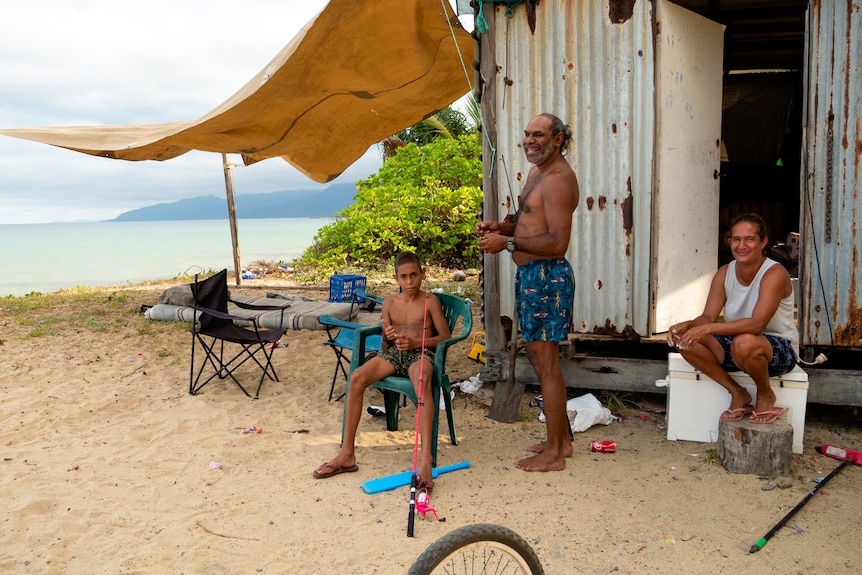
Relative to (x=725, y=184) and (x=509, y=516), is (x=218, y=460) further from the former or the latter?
(x=725, y=184)

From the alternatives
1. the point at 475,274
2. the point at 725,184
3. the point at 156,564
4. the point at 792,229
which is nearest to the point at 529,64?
the point at 156,564

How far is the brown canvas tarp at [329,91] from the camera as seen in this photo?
4.46 meters

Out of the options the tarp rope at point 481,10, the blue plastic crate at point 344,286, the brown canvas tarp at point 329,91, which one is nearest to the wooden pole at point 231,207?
the blue plastic crate at point 344,286

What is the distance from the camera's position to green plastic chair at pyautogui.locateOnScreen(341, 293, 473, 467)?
359cm

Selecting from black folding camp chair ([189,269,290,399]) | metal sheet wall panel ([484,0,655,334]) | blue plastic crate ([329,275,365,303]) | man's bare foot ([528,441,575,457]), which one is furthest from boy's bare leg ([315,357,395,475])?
blue plastic crate ([329,275,365,303])

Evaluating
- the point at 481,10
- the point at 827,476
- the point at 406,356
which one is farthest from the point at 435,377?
the point at 481,10

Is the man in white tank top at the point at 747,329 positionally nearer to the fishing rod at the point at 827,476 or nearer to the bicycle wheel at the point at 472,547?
the fishing rod at the point at 827,476

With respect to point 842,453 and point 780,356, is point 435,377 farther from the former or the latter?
point 842,453

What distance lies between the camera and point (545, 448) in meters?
3.63

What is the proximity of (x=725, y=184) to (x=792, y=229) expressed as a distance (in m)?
1.02

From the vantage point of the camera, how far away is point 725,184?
8.13m

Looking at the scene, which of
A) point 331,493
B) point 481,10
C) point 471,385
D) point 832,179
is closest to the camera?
point 331,493

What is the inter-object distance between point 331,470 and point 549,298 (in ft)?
5.03

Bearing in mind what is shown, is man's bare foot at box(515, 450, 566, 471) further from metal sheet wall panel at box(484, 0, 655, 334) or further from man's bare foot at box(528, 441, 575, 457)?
metal sheet wall panel at box(484, 0, 655, 334)
